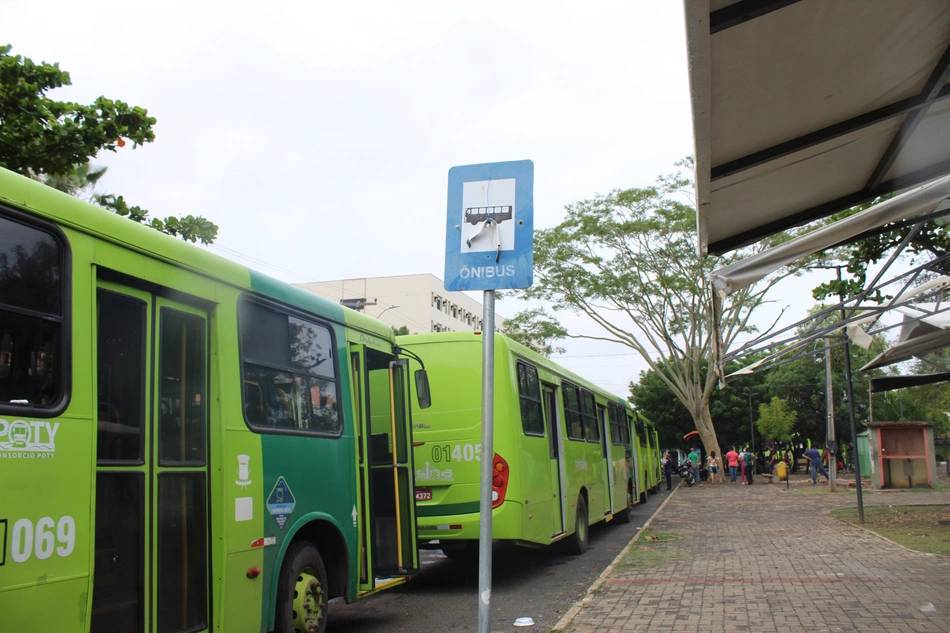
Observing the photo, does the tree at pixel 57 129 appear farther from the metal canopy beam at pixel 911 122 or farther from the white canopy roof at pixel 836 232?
the metal canopy beam at pixel 911 122

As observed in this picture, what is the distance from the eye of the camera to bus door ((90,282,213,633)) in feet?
13.7

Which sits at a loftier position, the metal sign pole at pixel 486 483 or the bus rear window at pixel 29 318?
the bus rear window at pixel 29 318

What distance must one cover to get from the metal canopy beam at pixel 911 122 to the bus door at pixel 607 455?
375 inches

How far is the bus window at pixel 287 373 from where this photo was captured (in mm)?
5523

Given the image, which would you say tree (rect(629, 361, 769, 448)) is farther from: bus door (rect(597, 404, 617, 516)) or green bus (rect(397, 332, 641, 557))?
green bus (rect(397, 332, 641, 557))

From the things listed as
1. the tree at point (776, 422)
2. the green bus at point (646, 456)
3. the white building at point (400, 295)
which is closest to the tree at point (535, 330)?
the green bus at point (646, 456)

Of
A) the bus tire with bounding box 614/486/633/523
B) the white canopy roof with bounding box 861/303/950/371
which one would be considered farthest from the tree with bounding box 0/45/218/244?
the bus tire with bounding box 614/486/633/523

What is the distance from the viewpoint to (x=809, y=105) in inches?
207

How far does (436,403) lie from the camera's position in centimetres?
965

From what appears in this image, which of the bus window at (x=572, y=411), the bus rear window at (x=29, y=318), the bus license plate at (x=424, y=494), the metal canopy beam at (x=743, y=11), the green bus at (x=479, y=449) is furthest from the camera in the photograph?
the bus window at (x=572, y=411)

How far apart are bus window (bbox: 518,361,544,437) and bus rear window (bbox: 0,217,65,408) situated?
658cm

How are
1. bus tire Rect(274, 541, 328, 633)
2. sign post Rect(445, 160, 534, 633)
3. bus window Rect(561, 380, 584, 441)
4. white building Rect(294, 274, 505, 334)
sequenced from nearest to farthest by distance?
sign post Rect(445, 160, 534, 633)
bus tire Rect(274, 541, 328, 633)
bus window Rect(561, 380, 584, 441)
white building Rect(294, 274, 505, 334)

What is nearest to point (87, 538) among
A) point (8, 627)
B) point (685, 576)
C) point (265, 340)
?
point (8, 627)

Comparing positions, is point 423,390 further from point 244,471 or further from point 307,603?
point 244,471
